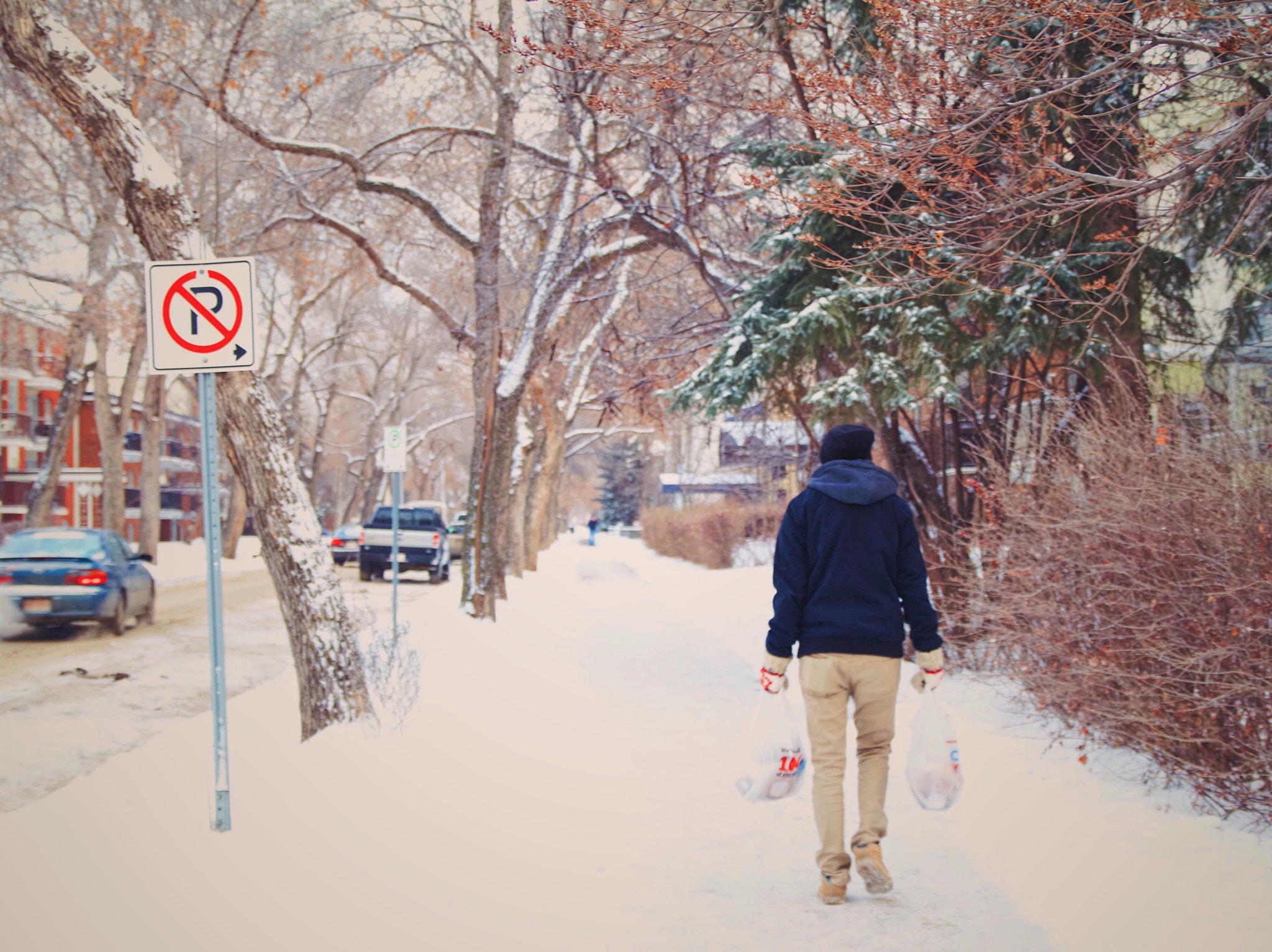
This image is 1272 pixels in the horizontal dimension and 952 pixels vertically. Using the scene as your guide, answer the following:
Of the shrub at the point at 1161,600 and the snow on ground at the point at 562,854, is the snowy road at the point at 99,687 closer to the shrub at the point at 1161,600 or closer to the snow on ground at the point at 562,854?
the snow on ground at the point at 562,854

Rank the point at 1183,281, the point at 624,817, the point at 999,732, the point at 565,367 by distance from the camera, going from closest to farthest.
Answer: the point at 624,817 < the point at 999,732 < the point at 1183,281 < the point at 565,367

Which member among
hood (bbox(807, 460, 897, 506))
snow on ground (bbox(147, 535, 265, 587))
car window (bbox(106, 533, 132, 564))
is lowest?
snow on ground (bbox(147, 535, 265, 587))

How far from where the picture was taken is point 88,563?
42.1ft

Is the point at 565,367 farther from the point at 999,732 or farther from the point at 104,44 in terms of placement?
the point at 999,732

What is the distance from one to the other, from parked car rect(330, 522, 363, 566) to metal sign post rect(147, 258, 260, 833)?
2643cm

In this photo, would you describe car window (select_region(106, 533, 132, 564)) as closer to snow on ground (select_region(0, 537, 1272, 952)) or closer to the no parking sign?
snow on ground (select_region(0, 537, 1272, 952))

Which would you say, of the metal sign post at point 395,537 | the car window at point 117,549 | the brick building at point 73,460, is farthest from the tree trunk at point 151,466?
the metal sign post at point 395,537

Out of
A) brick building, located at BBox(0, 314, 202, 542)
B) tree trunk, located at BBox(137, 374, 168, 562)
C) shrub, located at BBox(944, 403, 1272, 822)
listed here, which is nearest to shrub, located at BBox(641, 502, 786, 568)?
tree trunk, located at BBox(137, 374, 168, 562)

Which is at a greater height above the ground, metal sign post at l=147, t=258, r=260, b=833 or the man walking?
metal sign post at l=147, t=258, r=260, b=833

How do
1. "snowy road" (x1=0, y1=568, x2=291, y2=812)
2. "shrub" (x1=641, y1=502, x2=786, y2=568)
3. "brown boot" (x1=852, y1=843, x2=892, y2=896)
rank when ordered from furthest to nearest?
"shrub" (x1=641, y1=502, x2=786, y2=568)
"snowy road" (x1=0, y1=568, x2=291, y2=812)
"brown boot" (x1=852, y1=843, x2=892, y2=896)

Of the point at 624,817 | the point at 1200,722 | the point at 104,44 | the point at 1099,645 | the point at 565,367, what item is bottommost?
the point at 624,817

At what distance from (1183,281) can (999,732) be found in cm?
377

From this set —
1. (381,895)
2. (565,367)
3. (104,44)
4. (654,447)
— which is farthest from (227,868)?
(654,447)

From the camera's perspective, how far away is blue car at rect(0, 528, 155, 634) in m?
12.5
